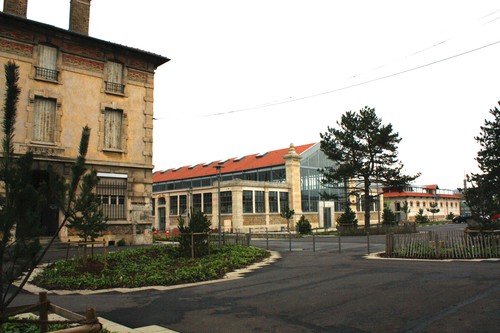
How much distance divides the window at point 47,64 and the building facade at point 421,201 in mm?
69137

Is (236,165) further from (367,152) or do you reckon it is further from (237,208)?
(367,152)

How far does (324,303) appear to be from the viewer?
8.54 m

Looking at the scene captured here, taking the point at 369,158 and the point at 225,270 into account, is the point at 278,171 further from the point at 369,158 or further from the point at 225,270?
the point at 225,270

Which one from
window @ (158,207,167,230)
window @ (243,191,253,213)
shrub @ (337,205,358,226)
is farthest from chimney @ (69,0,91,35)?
Answer: window @ (158,207,167,230)

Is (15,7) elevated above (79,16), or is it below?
below

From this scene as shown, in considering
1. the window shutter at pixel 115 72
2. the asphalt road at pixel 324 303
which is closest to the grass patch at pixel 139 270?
the asphalt road at pixel 324 303

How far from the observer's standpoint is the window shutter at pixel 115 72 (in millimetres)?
24297

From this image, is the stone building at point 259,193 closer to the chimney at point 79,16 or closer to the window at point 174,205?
the window at point 174,205

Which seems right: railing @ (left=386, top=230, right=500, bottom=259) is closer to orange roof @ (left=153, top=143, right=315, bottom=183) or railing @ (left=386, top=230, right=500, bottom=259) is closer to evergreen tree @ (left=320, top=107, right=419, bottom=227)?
evergreen tree @ (left=320, top=107, right=419, bottom=227)

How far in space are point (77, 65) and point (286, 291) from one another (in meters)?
19.2

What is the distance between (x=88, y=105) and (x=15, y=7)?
252 inches

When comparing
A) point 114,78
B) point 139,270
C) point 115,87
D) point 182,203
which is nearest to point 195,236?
point 139,270

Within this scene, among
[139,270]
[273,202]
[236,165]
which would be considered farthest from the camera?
[236,165]

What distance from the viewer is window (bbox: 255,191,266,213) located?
51438 millimetres
